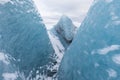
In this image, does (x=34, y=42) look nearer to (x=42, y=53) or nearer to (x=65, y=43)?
(x=42, y=53)

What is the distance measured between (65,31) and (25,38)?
1050 millimetres

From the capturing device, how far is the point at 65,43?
7.82 ft

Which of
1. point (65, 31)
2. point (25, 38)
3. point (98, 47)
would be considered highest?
point (65, 31)

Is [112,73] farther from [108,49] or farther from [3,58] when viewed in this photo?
[3,58]

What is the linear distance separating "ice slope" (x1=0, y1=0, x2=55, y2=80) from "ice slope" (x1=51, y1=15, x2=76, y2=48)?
2.32 feet

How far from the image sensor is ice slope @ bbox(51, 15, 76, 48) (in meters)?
2.37

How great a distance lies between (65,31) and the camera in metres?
2.40

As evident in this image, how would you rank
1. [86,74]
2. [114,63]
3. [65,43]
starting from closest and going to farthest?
[114,63] < [86,74] < [65,43]

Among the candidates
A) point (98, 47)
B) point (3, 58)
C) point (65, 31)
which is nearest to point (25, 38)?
point (3, 58)

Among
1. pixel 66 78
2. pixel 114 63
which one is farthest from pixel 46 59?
pixel 114 63

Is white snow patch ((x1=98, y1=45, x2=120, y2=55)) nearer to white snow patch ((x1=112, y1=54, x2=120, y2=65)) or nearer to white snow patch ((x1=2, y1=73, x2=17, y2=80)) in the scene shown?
white snow patch ((x1=112, y1=54, x2=120, y2=65))

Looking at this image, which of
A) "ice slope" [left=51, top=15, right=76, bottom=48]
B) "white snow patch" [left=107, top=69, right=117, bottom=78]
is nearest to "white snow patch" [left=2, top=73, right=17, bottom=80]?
"white snow patch" [left=107, top=69, right=117, bottom=78]

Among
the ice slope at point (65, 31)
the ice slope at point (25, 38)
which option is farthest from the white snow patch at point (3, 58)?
the ice slope at point (65, 31)

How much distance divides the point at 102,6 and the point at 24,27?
20.7 inches
